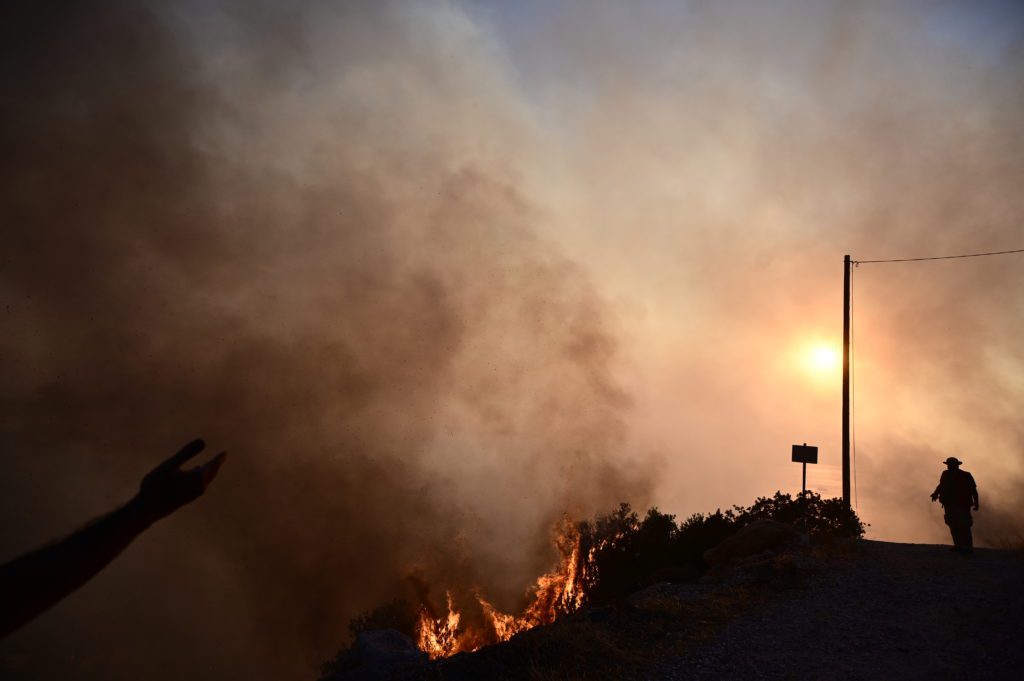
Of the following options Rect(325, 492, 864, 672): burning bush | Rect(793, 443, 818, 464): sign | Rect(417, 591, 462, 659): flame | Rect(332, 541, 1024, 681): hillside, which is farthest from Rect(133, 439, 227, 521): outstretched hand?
Rect(417, 591, 462, 659): flame

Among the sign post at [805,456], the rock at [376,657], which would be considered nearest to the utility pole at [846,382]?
the sign post at [805,456]

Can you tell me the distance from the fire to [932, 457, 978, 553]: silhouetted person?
10253mm

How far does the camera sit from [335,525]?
6425 centimetres

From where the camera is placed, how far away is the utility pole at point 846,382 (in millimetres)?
18266

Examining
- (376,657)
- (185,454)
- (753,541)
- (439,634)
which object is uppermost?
(185,454)

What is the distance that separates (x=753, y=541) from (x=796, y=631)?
4.95 meters

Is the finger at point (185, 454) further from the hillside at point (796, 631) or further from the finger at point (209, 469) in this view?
the hillside at point (796, 631)

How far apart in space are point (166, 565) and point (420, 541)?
44.9 metres

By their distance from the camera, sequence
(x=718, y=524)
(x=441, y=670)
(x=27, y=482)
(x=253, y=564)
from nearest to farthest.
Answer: (x=441, y=670), (x=718, y=524), (x=253, y=564), (x=27, y=482)

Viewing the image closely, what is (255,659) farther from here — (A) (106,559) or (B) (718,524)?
(A) (106,559)

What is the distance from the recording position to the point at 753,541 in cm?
1359

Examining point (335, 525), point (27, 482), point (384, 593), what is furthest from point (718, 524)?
point (27, 482)

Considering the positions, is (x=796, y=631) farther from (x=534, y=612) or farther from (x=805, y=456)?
(x=534, y=612)

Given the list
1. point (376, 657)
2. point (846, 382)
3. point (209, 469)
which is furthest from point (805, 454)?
point (209, 469)
